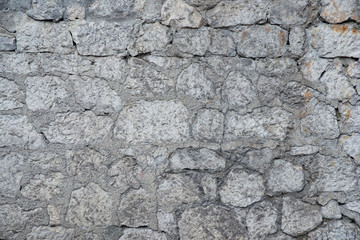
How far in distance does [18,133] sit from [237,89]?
1.14 metres

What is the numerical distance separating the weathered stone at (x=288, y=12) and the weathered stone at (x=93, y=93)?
0.90 m

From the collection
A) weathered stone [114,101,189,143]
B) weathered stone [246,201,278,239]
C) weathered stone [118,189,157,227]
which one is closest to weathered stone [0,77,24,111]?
weathered stone [114,101,189,143]

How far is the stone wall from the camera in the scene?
1763mm

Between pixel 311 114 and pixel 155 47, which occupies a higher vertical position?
pixel 155 47

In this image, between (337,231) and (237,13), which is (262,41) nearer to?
(237,13)

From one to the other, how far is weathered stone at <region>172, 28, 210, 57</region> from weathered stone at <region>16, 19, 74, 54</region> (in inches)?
21.3

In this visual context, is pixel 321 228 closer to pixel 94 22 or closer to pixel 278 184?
pixel 278 184

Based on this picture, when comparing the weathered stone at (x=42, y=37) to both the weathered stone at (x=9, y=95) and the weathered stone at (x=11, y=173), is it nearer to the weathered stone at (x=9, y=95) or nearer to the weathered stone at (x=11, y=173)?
the weathered stone at (x=9, y=95)

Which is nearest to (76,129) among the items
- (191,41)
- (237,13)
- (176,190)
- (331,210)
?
(176,190)

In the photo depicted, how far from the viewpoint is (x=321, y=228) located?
178cm

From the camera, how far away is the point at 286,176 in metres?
1.77

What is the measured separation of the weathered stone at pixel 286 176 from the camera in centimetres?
177

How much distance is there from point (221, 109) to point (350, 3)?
0.82 metres

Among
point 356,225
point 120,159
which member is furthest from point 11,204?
point 356,225
